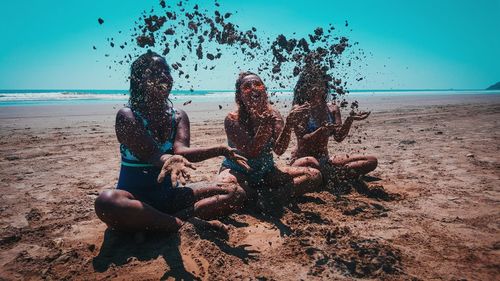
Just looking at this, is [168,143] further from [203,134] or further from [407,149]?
[203,134]

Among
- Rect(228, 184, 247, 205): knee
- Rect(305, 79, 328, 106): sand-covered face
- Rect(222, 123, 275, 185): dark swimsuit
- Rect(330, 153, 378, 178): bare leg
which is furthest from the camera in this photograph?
Rect(305, 79, 328, 106): sand-covered face

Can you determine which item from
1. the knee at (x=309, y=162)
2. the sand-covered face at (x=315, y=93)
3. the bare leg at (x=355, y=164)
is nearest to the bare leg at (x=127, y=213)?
the knee at (x=309, y=162)

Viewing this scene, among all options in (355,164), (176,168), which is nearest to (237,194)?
(176,168)

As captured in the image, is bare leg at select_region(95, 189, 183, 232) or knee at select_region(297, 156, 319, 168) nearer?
bare leg at select_region(95, 189, 183, 232)

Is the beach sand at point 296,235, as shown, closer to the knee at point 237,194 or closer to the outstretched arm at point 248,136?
the knee at point 237,194

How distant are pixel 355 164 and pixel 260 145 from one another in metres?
1.70

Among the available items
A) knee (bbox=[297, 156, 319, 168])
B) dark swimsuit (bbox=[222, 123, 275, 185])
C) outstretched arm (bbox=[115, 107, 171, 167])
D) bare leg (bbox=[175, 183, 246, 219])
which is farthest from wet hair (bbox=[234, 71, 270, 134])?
outstretched arm (bbox=[115, 107, 171, 167])

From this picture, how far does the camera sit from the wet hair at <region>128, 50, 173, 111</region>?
319cm

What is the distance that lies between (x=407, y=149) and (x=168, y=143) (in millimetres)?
5735

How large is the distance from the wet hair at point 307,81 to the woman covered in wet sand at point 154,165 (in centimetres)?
205

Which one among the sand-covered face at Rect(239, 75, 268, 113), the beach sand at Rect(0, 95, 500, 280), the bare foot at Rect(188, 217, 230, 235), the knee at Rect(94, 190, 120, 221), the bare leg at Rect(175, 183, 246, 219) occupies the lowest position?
the beach sand at Rect(0, 95, 500, 280)

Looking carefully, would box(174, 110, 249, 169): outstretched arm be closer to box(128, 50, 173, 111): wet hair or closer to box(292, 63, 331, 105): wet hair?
box(128, 50, 173, 111): wet hair

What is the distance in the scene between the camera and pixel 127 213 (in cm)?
275

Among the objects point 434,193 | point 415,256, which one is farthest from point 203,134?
point 415,256
